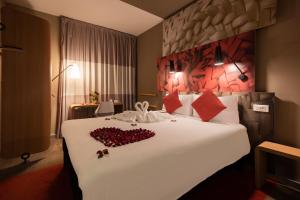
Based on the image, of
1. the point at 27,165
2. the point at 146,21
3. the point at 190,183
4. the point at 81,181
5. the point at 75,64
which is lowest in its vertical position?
the point at 27,165

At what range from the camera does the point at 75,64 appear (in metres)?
3.82

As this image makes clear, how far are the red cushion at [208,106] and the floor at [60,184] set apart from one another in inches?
30.0

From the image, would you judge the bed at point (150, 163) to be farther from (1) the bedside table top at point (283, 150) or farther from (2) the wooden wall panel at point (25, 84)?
(2) the wooden wall panel at point (25, 84)

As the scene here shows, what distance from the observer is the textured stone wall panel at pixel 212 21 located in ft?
6.89

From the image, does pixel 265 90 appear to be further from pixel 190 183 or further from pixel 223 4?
pixel 190 183

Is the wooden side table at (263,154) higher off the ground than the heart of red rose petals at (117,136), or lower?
lower

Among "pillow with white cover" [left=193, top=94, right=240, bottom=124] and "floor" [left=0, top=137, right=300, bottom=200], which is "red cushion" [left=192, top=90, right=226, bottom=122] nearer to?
"pillow with white cover" [left=193, top=94, right=240, bottom=124]

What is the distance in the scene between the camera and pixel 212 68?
8.77 feet

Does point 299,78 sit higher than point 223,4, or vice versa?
point 223,4

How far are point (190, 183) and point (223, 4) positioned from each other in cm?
262

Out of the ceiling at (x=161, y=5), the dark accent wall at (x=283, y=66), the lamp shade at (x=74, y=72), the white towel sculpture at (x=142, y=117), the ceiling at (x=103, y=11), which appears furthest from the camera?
the lamp shade at (x=74, y=72)

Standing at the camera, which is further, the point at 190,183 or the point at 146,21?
the point at 146,21

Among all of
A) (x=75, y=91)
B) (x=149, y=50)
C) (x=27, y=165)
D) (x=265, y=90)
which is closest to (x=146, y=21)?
(x=149, y=50)

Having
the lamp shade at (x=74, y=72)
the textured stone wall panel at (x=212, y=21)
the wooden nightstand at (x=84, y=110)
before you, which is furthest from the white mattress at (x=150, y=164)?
the lamp shade at (x=74, y=72)
